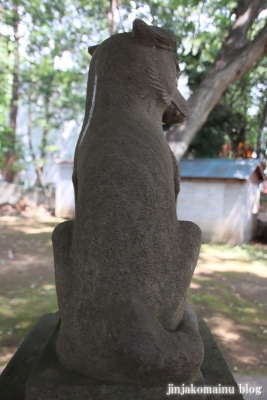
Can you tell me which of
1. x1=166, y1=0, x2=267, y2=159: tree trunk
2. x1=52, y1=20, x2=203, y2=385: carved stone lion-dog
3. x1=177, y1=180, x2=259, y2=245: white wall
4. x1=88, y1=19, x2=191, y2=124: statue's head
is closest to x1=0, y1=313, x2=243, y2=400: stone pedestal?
x1=52, y1=20, x2=203, y2=385: carved stone lion-dog

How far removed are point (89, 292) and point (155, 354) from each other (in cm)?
32

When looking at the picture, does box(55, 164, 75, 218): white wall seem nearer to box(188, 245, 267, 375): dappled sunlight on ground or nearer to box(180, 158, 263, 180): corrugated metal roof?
box(180, 158, 263, 180): corrugated metal roof

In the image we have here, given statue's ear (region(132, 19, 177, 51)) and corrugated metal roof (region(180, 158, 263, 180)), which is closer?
statue's ear (region(132, 19, 177, 51))

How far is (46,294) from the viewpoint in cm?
466

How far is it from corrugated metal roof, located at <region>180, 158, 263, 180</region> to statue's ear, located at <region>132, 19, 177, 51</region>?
6900mm

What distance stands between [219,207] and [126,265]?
774cm

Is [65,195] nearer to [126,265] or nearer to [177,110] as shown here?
[177,110]

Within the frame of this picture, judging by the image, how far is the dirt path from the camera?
Answer: 3.40m

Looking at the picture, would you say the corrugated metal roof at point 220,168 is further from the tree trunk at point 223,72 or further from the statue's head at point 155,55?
the statue's head at point 155,55

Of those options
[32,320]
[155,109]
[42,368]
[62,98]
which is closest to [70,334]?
[42,368]

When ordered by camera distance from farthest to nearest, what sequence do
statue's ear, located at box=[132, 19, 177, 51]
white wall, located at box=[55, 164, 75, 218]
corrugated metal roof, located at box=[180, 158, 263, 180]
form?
white wall, located at box=[55, 164, 75, 218], corrugated metal roof, located at box=[180, 158, 263, 180], statue's ear, located at box=[132, 19, 177, 51]

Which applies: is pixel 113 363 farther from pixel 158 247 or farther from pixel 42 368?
pixel 158 247

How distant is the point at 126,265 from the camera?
1299mm

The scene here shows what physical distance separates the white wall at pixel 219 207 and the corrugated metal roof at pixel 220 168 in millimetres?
183
